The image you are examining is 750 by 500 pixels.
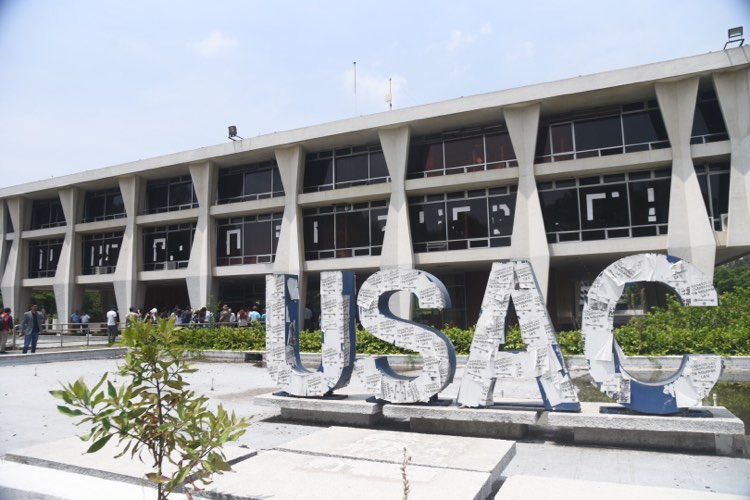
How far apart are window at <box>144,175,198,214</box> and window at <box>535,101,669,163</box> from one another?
20531 millimetres

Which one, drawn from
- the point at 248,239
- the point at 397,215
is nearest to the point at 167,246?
the point at 248,239

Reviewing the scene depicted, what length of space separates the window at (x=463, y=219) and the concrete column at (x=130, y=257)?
17.9 m

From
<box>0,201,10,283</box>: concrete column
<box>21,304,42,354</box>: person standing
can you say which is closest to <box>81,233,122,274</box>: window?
<box>0,201,10,283</box>: concrete column

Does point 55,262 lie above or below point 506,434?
above

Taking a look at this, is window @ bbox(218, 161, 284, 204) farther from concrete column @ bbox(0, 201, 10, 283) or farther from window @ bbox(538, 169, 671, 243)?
concrete column @ bbox(0, 201, 10, 283)

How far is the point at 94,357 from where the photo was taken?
21.3 meters

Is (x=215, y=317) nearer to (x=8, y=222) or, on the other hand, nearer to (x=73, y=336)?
(x=73, y=336)

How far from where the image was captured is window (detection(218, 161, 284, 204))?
30.3 m

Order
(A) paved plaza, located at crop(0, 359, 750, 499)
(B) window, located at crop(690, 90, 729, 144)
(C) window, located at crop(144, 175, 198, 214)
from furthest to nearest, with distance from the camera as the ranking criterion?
1. (C) window, located at crop(144, 175, 198, 214)
2. (B) window, located at crop(690, 90, 729, 144)
3. (A) paved plaza, located at crop(0, 359, 750, 499)

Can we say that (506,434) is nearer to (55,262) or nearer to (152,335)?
(152,335)

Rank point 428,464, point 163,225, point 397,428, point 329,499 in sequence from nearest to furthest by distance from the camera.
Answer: point 329,499 → point 428,464 → point 397,428 → point 163,225

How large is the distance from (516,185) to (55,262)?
105 feet

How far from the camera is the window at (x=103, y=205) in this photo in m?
35.6

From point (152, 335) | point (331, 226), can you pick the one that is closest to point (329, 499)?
point (152, 335)
